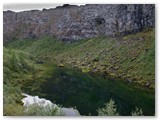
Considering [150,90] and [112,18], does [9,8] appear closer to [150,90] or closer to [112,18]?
[112,18]

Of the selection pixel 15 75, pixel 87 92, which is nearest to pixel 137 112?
pixel 87 92

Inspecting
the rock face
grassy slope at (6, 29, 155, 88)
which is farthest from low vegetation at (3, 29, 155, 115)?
the rock face

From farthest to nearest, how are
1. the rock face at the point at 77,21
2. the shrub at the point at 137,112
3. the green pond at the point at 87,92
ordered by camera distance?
the rock face at the point at 77,21 → the green pond at the point at 87,92 → the shrub at the point at 137,112

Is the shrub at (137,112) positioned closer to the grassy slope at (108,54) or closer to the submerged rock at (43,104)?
the grassy slope at (108,54)

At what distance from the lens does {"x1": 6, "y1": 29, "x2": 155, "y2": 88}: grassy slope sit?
20.9 feet

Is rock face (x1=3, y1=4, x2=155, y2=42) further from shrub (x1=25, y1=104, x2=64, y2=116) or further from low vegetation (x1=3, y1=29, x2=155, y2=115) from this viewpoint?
shrub (x1=25, y1=104, x2=64, y2=116)

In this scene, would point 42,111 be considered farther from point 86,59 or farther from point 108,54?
point 108,54

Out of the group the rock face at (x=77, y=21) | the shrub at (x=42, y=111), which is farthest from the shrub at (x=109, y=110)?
the rock face at (x=77, y=21)

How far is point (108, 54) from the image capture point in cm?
674

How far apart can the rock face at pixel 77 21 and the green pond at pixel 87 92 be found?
0.66m

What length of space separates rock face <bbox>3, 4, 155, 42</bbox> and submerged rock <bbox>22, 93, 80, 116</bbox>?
3.30ft

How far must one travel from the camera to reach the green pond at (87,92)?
6.34m

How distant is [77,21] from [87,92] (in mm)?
1256

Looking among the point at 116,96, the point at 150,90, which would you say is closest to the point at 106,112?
the point at 116,96
